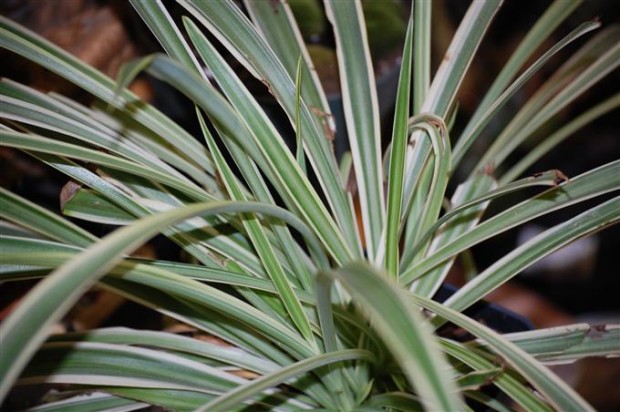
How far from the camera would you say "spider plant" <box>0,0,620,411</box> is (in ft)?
1.74

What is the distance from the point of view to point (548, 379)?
43cm

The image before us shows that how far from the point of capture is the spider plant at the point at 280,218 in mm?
530

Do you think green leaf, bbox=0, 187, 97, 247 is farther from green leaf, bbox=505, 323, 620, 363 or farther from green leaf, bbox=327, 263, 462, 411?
green leaf, bbox=505, 323, 620, 363

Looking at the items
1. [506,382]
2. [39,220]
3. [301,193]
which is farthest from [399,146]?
[39,220]

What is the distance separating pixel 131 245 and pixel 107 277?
24cm

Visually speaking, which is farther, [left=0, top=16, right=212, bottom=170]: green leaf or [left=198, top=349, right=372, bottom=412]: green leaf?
[left=0, top=16, right=212, bottom=170]: green leaf

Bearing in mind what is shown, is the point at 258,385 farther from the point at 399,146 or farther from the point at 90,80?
A: the point at 90,80

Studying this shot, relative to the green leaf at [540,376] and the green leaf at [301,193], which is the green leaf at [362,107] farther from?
the green leaf at [540,376]

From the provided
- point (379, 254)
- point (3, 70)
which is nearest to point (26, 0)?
point (3, 70)

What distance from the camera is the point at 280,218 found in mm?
474

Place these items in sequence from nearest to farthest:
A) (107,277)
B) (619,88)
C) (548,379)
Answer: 1. (548,379)
2. (107,277)
3. (619,88)

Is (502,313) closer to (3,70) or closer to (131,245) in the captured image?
(131,245)

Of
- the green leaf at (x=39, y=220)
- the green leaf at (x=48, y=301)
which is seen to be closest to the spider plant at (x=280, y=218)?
the green leaf at (x=39, y=220)

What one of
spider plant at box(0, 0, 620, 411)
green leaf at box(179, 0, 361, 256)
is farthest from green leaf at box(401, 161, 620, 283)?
green leaf at box(179, 0, 361, 256)
